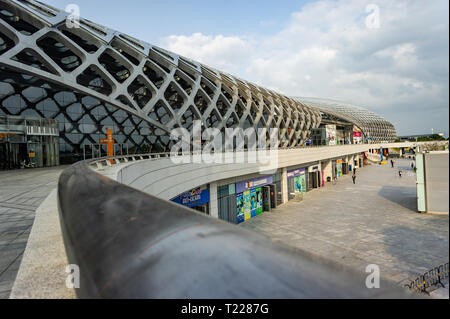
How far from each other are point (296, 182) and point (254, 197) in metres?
8.97

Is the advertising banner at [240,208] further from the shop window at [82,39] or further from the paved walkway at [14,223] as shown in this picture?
the shop window at [82,39]

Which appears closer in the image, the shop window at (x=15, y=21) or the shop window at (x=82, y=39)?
the shop window at (x=15, y=21)

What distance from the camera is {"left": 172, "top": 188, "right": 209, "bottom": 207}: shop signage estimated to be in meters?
14.7

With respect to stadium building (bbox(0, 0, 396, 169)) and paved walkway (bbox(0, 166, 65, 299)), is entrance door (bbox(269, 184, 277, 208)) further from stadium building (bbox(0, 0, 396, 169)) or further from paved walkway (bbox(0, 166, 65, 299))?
paved walkway (bbox(0, 166, 65, 299))

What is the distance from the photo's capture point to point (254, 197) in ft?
70.2

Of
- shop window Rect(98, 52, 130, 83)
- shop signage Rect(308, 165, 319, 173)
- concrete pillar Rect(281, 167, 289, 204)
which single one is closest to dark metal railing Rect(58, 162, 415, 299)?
concrete pillar Rect(281, 167, 289, 204)

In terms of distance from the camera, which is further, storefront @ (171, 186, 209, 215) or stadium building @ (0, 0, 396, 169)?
stadium building @ (0, 0, 396, 169)

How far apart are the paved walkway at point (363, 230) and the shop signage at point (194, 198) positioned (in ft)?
14.0

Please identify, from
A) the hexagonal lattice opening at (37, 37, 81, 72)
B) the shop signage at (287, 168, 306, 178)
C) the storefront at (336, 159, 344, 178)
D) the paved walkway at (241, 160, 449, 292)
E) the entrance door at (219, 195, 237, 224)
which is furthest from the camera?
the storefront at (336, 159, 344, 178)

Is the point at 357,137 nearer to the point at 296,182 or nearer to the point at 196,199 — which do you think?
the point at 296,182

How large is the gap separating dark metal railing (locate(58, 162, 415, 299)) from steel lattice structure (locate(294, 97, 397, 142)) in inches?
2970

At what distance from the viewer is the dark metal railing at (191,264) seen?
106 centimetres

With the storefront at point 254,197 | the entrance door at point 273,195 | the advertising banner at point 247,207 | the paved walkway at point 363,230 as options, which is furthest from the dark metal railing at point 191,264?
the entrance door at point 273,195

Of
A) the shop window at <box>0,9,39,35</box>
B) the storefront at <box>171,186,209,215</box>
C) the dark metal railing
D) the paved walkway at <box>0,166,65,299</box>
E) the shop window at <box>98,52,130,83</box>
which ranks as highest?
the shop window at <box>0,9,39,35</box>
